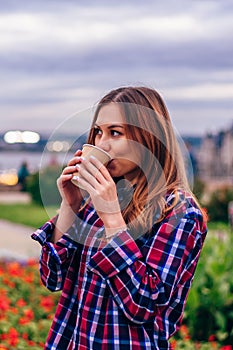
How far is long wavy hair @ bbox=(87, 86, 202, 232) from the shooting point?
5.71 feet

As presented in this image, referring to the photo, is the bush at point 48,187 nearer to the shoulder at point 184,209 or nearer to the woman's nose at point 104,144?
the woman's nose at point 104,144

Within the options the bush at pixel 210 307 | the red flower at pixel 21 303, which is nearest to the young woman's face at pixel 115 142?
the bush at pixel 210 307

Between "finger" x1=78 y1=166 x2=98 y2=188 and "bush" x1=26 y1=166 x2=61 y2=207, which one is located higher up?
"finger" x1=78 y1=166 x2=98 y2=188

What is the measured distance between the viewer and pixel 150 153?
1.76 m

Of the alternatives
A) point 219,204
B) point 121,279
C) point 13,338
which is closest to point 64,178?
point 121,279

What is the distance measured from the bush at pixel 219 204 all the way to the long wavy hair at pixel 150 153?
10976 millimetres

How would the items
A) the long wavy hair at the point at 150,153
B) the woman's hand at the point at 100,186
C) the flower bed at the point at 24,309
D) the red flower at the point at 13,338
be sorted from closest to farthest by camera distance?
the woman's hand at the point at 100,186
the long wavy hair at the point at 150,153
the red flower at the point at 13,338
the flower bed at the point at 24,309

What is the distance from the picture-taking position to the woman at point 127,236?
1644mm

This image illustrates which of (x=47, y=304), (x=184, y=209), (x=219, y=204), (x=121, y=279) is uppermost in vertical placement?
(x=184, y=209)

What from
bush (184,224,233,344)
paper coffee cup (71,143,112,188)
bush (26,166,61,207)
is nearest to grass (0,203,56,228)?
bush (184,224,233,344)

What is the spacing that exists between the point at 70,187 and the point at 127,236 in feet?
0.72

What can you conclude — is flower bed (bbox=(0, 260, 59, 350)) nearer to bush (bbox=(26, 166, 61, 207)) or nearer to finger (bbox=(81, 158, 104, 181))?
bush (bbox=(26, 166, 61, 207))

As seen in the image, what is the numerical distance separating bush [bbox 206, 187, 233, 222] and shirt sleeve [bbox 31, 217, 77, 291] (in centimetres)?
1092

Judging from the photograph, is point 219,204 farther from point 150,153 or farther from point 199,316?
point 150,153
